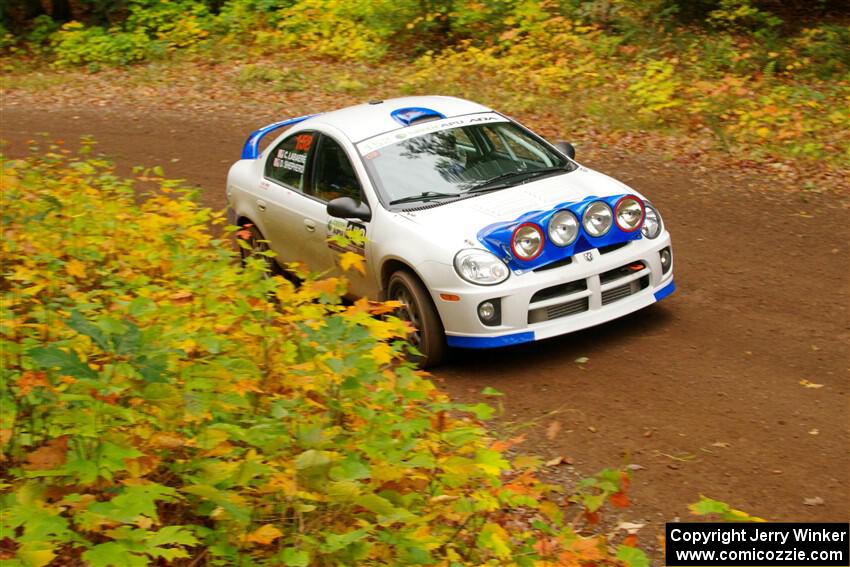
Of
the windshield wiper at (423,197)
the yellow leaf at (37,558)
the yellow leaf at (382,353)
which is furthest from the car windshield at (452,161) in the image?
the yellow leaf at (37,558)

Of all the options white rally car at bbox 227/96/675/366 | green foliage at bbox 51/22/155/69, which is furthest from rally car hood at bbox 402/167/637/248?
green foliage at bbox 51/22/155/69

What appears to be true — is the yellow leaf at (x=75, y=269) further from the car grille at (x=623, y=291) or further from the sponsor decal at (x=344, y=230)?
the car grille at (x=623, y=291)

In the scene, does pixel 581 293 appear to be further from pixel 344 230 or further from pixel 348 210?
pixel 344 230

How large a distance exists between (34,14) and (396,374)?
67.5ft

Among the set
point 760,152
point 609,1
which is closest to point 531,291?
point 760,152

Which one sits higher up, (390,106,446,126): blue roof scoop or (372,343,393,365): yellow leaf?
(390,106,446,126): blue roof scoop

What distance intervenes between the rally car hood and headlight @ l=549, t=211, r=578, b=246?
18 centimetres

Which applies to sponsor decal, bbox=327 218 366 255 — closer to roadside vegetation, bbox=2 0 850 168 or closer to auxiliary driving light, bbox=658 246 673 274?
auxiliary driving light, bbox=658 246 673 274

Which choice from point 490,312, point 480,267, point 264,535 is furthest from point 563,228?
point 264,535

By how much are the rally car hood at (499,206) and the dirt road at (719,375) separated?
1.05m

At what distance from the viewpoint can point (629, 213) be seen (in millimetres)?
7348

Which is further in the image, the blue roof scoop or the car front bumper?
the blue roof scoop

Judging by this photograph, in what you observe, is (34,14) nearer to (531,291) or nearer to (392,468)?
(531,291)

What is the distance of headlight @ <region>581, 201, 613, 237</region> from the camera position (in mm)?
7086
